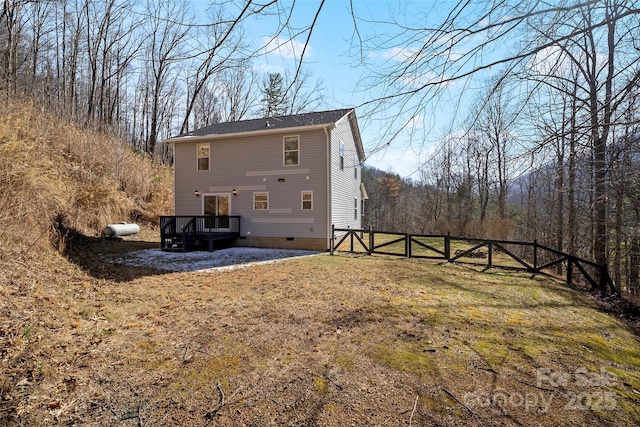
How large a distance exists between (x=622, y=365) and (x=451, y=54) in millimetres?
4270

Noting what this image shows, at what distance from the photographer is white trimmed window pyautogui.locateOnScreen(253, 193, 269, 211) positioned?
13445 millimetres

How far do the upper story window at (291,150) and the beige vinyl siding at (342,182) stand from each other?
1533 millimetres

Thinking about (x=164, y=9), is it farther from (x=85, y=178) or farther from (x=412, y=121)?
(x=85, y=178)

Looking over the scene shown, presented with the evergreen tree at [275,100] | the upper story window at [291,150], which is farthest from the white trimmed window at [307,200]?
the evergreen tree at [275,100]

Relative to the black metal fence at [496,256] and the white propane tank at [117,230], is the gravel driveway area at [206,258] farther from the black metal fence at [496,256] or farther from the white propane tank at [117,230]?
the white propane tank at [117,230]

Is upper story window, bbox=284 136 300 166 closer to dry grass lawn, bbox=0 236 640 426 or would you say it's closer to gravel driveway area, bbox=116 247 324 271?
gravel driveway area, bbox=116 247 324 271

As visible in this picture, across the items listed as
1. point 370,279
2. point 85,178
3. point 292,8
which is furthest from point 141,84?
point 292,8

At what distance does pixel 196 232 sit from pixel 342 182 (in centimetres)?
701

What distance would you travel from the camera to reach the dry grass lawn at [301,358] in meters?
2.46

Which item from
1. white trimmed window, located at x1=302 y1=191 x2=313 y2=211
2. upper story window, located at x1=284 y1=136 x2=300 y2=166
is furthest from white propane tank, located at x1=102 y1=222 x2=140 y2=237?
white trimmed window, located at x1=302 y1=191 x2=313 y2=211

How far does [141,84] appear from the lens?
25.4 meters

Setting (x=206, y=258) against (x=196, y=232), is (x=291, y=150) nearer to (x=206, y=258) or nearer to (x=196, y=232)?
(x=196, y=232)

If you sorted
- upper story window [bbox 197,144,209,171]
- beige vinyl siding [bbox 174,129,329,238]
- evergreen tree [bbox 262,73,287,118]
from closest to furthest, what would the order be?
evergreen tree [bbox 262,73,287,118]
beige vinyl siding [bbox 174,129,329,238]
upper story window [bbox 197,144,209,171]


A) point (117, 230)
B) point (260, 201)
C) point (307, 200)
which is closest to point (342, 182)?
point (307, 200)
